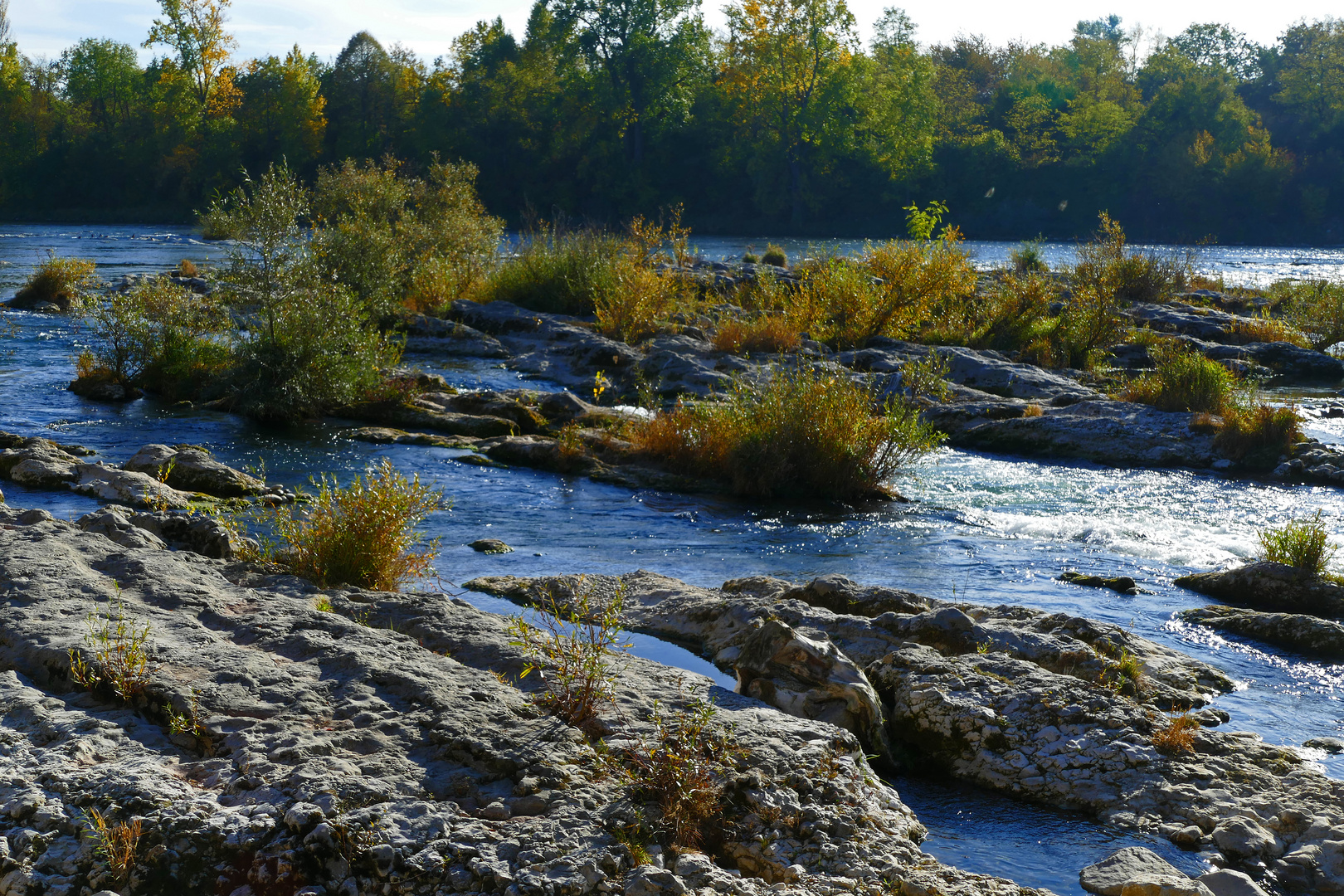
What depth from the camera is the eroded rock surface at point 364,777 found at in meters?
3.30

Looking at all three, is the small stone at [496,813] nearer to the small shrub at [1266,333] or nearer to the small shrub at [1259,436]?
the small shrub at [1259,436]

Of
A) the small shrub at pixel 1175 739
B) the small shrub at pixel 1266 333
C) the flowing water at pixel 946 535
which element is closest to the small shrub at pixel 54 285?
the flowing water at pixel 946 535

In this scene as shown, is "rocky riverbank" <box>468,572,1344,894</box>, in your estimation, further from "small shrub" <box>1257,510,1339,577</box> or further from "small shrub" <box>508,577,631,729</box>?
"small shrub" <box>1257,510,1339,577</box>

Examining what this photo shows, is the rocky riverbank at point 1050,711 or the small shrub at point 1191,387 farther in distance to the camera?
the small shrub at point 1191,387

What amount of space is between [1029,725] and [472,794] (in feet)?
9.56

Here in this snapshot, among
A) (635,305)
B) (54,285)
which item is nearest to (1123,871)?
(635,305)

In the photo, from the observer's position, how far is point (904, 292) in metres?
19.8

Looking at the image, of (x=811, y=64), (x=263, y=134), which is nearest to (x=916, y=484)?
(x=811, y=64)

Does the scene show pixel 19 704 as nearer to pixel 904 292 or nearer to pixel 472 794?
pixel 472 794

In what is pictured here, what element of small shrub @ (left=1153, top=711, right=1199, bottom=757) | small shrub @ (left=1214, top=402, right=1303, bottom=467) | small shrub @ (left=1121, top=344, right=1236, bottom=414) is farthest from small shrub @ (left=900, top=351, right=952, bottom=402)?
small shrub @ (left=1153, top=711, right=1199, bottom=757)

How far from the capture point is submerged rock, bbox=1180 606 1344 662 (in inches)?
268

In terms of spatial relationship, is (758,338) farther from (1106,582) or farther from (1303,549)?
(1303,549)

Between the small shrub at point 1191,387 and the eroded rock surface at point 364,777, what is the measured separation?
12010 millimetres

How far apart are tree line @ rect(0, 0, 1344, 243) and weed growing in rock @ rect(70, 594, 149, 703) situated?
58070mm
